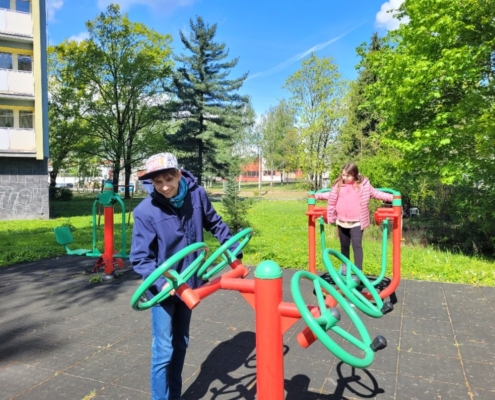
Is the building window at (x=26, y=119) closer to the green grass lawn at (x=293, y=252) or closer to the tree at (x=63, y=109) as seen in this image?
the green grass lawn at (x=293, y=252)

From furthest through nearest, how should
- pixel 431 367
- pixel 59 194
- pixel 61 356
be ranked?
1. pixel 59 194
2. pixel 61 356
3. pixel 431 367

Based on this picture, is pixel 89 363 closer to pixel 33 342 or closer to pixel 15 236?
pixel 33 342

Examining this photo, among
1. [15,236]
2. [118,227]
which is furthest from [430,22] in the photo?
[15,236]

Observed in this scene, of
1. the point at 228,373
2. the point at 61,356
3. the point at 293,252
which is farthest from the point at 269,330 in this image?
the point at 293,252

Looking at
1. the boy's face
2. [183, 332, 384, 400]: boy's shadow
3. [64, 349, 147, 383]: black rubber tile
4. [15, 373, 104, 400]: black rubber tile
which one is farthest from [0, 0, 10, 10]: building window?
the boy's face

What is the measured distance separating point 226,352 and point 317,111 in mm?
20026

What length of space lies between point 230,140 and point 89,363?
23.0 metres

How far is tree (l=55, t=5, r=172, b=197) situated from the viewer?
81.4 ft

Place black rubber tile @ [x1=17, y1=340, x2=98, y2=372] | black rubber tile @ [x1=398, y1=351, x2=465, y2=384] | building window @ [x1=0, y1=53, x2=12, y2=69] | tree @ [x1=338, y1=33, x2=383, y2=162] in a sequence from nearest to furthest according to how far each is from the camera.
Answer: black rubber tile @ [x1=398, y1=351, x2=465, y2=384]
black rubber tile @ [x1=17, y1=340, x2=98, y2=372]
building window @ [x1=0, y1=53, x2=12, y2=69]
tree @ [x1=338, y1=33, x2=383, y2=162]

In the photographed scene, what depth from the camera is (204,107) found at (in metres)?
24.8

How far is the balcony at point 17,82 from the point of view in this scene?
48.7ft

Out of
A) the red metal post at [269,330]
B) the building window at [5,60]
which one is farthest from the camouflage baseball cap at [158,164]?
the building window at [5,60]

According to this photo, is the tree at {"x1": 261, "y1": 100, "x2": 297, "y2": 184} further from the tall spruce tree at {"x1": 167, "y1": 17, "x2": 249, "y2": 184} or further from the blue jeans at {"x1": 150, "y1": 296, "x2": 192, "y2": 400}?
the blue jeans at {"x1": 150, "y1": 296, "x2": 192, "y2": 400}

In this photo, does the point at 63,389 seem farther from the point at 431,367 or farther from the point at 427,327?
the point at 427,327
